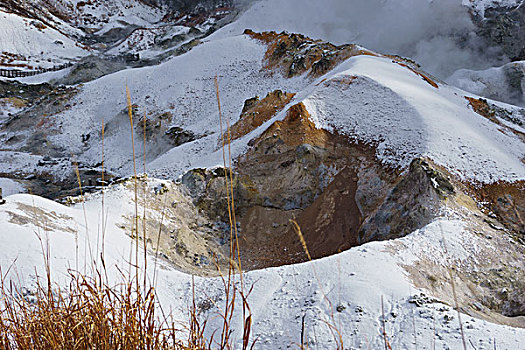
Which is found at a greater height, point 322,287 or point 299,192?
point 299,192

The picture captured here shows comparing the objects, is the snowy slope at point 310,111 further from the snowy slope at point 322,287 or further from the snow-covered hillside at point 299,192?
the snowy slope at point 322,287

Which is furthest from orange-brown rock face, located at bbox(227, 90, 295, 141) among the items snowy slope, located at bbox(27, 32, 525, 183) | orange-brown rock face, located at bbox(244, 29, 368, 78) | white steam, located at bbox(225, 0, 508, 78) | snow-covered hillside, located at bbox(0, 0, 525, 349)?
white steam, located at bbox(225, 0, 508, 78)

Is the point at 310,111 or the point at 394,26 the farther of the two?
the point at 394,26

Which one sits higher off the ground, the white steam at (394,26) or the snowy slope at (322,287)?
the white steam at (394,26)

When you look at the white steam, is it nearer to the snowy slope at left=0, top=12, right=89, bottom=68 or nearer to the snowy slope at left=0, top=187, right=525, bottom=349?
the snowy slope at left=0, top=12, right=89, bottom=68

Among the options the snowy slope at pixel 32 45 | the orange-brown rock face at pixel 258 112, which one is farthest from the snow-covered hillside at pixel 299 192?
the snowy slope at pixel 32 45

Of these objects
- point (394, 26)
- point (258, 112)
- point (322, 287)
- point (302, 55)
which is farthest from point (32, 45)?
point (322, 287)

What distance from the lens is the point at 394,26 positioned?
43.1 m

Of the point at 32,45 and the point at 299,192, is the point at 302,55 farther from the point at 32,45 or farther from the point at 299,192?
the point at 32,45

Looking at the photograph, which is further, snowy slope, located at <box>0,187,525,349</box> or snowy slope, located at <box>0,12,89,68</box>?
snowy slope, located at <box>0,12,89,68</box>

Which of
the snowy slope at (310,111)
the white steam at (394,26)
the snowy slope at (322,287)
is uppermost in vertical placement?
the white steam at (394,26)

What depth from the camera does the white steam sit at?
3828cm

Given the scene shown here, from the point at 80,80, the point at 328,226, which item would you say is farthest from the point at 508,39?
the point at 80,80

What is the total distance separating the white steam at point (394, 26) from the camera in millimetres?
38281
